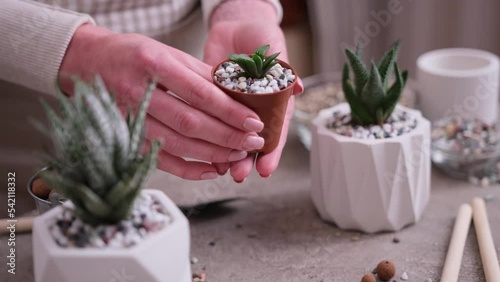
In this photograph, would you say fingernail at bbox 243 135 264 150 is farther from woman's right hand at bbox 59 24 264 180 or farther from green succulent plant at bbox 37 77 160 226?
green succulent plant at bbox 37 77 160 226

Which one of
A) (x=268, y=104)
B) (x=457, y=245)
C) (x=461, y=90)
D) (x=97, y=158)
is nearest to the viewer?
(x=97, y=158)

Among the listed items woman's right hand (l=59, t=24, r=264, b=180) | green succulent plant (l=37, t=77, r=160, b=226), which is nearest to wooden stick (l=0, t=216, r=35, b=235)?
woman's right hand (l=59, t=24, r=264, b=180)

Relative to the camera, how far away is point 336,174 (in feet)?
3.09

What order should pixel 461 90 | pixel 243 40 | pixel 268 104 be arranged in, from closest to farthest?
pixel 268 104, pixel 243 40, pixel 461 90

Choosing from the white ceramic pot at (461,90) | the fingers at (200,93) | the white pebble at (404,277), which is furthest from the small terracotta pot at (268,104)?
the white ceramic pot at (461,90)

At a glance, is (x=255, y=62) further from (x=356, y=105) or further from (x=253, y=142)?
(x=356, y=105)

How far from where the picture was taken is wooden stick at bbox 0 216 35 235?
36.9 inches

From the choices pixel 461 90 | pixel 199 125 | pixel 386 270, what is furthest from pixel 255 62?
pixel 461 90

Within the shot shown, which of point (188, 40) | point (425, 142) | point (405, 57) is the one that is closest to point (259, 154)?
point (425, 142)

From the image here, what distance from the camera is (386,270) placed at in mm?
834

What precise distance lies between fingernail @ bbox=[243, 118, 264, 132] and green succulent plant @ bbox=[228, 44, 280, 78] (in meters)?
0.06

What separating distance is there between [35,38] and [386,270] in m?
0.58

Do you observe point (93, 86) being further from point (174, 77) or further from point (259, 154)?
point (259, 154)

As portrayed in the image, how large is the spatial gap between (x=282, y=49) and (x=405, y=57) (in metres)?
1.26
